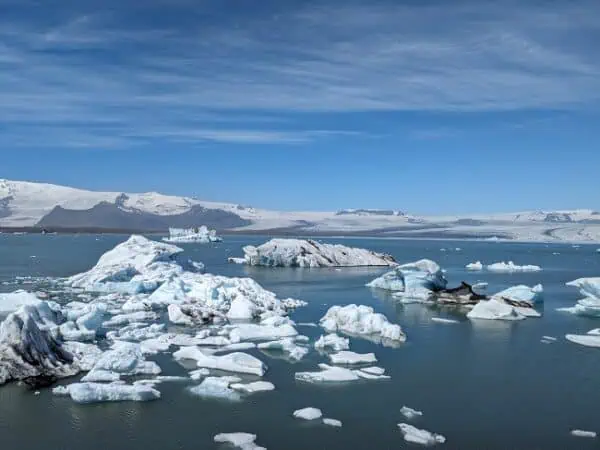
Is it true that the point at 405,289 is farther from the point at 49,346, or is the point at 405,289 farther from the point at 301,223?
the point at 301,223

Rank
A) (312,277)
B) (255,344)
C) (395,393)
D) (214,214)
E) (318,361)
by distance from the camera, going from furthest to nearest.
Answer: (214,214) → (312,277) → (255,344) → (318,361) → (395,393)

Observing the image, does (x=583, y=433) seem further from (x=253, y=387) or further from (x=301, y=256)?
(x=301, y=256)

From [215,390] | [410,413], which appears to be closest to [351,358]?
[410,413]

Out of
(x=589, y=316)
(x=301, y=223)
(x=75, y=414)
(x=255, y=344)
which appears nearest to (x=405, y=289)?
(x=589, y=316)

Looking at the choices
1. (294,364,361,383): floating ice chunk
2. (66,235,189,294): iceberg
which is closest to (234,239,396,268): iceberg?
(66,235,189,294): iceberg

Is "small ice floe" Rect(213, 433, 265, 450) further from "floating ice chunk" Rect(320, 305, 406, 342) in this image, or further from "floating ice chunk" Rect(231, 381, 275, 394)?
"floating ice chunk" Rect(320, 305, 406, 342)

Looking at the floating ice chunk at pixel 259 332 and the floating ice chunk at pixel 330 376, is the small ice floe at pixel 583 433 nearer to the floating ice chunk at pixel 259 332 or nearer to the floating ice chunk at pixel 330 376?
the floating ice chunk at pixel 330 376
